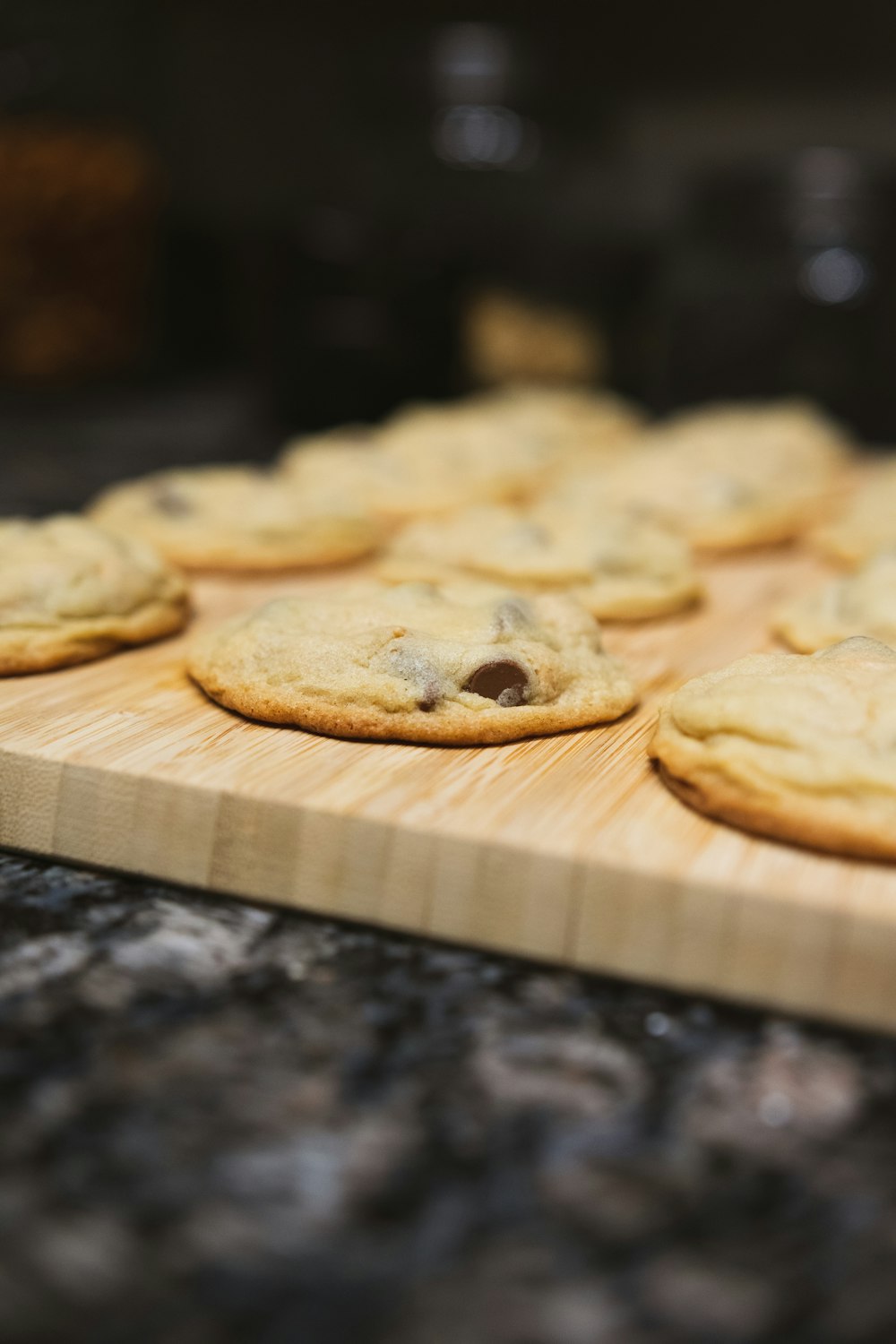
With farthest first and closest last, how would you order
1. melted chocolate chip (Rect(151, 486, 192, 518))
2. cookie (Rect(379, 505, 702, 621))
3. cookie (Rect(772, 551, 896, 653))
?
melted chocolate chip (Rect(151, 486, 192, 518)) < cookie (Rect(379, 505, 702, 621)) < cookie (Rect(772, 551, 896, 653))

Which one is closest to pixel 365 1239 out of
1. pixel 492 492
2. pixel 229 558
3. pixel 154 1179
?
pixel 154 1179

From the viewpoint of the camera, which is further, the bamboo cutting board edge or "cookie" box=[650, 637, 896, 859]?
"cookie" box=[650, 637, 896, 859]

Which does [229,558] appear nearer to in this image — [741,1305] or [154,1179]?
[154,1179]

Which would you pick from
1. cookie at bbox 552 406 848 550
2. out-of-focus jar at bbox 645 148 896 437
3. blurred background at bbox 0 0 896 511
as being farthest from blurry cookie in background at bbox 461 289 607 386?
cookie at bbox 552 406 848 550

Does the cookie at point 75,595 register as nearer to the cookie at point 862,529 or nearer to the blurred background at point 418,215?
the blurred background at point 418,215

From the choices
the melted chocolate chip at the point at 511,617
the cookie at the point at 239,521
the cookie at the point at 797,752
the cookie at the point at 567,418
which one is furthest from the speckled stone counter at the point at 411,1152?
the cookie at the point at 567,418

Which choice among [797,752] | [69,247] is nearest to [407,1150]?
[797,752]

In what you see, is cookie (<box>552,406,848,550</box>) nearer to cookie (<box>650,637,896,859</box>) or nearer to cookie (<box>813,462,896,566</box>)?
cookie (<box>813,462,896,566</box>)
